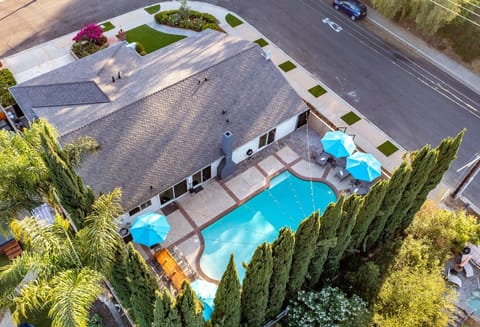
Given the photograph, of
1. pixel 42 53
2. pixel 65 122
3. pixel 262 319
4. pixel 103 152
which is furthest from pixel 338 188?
pixel 42 53

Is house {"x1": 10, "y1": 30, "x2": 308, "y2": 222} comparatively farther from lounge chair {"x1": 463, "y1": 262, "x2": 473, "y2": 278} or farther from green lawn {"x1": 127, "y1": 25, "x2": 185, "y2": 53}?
lounge chair {"x1": 463, "y1": 262, "x2": 473, "y2": 278}

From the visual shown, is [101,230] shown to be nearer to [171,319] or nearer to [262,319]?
[171,319]

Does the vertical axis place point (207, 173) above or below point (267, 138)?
below

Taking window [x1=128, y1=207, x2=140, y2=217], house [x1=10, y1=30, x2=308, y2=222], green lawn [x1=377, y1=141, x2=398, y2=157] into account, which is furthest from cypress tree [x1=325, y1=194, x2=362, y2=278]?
window [x1=128, y1=207, x2=140, y2=217]

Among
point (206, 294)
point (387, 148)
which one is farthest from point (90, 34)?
point (387, 148)

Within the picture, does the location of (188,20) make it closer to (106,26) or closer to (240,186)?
(106,26)
